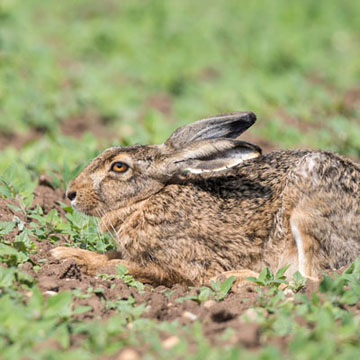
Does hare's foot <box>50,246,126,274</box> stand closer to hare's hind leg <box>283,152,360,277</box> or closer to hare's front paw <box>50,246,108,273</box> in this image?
hare's front paw <box>50,246,108,273</box>

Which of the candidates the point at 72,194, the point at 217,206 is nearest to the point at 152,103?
the point at 72,194

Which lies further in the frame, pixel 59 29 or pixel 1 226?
pixel 59 29

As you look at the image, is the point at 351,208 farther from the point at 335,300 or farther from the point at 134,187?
the point at 134,187

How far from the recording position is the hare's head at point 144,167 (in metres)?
5.89

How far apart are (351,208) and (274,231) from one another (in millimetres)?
657

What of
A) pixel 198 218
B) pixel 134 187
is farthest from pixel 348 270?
pixel 134 187

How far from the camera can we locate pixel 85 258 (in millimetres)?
5535

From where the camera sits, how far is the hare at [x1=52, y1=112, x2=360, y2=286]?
5.40 metres

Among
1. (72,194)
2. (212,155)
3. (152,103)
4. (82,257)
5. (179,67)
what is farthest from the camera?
(179,67)

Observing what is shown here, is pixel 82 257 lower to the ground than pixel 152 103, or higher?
lower

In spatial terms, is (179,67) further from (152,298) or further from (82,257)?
(152,298)

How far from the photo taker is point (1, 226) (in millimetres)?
5320

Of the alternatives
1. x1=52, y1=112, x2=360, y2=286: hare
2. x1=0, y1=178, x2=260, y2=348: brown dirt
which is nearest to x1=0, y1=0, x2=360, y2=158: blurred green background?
x1=52, y1=112, x2=360, y2=286: hare

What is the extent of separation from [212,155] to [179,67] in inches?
246
